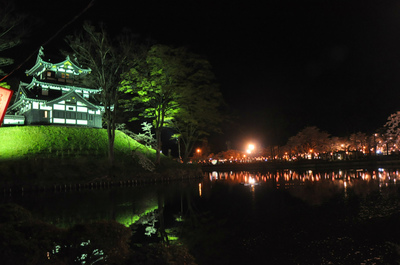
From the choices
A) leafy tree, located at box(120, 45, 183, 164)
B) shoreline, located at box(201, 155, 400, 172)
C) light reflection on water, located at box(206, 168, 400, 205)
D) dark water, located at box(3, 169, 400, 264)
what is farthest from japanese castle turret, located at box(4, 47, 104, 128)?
dark water, located at box(3, 169, 400, 264)

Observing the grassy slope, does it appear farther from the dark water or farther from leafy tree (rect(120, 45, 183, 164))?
the dark water

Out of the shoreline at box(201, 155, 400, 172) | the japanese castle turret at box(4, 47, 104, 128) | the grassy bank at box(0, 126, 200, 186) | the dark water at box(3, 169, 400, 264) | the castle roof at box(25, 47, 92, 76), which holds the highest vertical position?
the castle roof at box(25, 47, 92, 76)

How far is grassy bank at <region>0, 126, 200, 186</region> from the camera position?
1043 inches

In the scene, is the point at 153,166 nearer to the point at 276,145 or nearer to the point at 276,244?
Answer: the point at 276,244

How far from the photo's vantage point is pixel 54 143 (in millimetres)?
36750

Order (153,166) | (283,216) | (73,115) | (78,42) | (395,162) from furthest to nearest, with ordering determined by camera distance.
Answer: (395,162) < (73,115) < (153,166) < (78,42) < (283,216)

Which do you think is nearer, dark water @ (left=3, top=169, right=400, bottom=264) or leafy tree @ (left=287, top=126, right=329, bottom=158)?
dark water @ (left=3, top=169, right=400, bottom=264)

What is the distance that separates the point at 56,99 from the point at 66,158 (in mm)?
12693

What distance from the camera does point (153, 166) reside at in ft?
107

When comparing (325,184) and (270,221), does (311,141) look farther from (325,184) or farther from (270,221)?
(270,221)

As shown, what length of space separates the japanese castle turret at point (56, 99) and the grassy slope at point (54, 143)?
2156mm

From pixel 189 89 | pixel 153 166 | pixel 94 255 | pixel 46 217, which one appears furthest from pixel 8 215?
pixel 189 89

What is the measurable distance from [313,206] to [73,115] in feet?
124

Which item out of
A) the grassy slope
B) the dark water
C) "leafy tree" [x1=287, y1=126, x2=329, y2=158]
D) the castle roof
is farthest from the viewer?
"leafy tree" [x1=287, y1=126, x2=329, y2=158]
